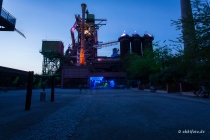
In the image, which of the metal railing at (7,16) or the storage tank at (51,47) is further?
the storage tank at (51,47)

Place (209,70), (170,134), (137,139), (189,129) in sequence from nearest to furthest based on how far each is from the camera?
(209,70) → (137,139) → (170,134) → (189,129)

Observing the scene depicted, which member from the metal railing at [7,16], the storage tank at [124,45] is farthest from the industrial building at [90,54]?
the metal railing at [7,16]

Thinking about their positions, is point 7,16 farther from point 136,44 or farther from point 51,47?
point 136,44

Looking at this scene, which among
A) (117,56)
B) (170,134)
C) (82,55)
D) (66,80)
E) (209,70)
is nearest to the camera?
(209,70)

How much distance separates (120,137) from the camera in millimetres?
3965

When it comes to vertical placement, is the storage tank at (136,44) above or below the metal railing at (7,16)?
above

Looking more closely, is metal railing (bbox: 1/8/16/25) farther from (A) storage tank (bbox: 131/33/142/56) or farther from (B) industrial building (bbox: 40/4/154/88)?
(A) storage tank (bbox: 131/33/142/56)

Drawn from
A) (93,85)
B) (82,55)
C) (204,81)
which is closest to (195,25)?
(204,81)

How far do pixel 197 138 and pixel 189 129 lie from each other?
83 centimetres

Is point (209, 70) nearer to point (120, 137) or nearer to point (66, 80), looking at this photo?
point (120, 137)

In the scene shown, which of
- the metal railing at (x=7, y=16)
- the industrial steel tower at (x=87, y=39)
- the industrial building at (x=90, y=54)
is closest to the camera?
the metal railing at (x=7, y=16)

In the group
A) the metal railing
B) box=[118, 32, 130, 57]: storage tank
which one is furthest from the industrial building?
the metal railing

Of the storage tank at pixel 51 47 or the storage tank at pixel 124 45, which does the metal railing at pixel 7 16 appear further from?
the storage tank at pixel 124 45

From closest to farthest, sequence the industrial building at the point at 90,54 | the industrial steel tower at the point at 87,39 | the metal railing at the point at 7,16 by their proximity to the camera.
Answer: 1. the metal railing at the point at 7,16
2. the industrial building at the point at 90,54
3. the industrial steel tower at the point at 87,39
